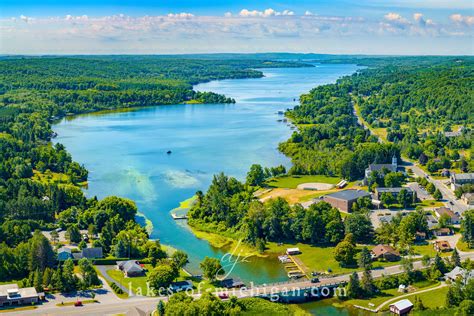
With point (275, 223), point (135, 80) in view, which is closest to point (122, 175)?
point (275, 223)

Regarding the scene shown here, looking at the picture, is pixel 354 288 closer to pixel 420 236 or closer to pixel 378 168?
pixel 420 236

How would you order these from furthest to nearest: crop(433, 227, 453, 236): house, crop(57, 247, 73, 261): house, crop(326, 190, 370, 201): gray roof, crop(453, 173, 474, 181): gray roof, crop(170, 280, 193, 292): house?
crop(453, 173, 474, 181): gray roof < crop(326, 190, 370, 201): gray roof < crop(433, 227, 453, 236): house < crop(57, 247, 73, 261): house < crop(170, 280, 193, 292): house

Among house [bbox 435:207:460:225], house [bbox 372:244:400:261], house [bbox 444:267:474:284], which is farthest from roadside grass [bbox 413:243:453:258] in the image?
house [bbox 435:207:460:225]

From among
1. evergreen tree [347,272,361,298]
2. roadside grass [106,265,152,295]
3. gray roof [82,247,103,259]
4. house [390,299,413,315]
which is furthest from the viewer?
gray roof [82,247,103,259]

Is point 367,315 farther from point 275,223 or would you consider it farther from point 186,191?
point 186,191

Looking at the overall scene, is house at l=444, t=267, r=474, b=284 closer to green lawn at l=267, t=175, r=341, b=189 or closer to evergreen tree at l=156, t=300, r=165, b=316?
evergreen tree at l=156, t=300, r=165, b=316

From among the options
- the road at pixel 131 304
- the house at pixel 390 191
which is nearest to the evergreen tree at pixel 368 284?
the road at pixel 131 304
